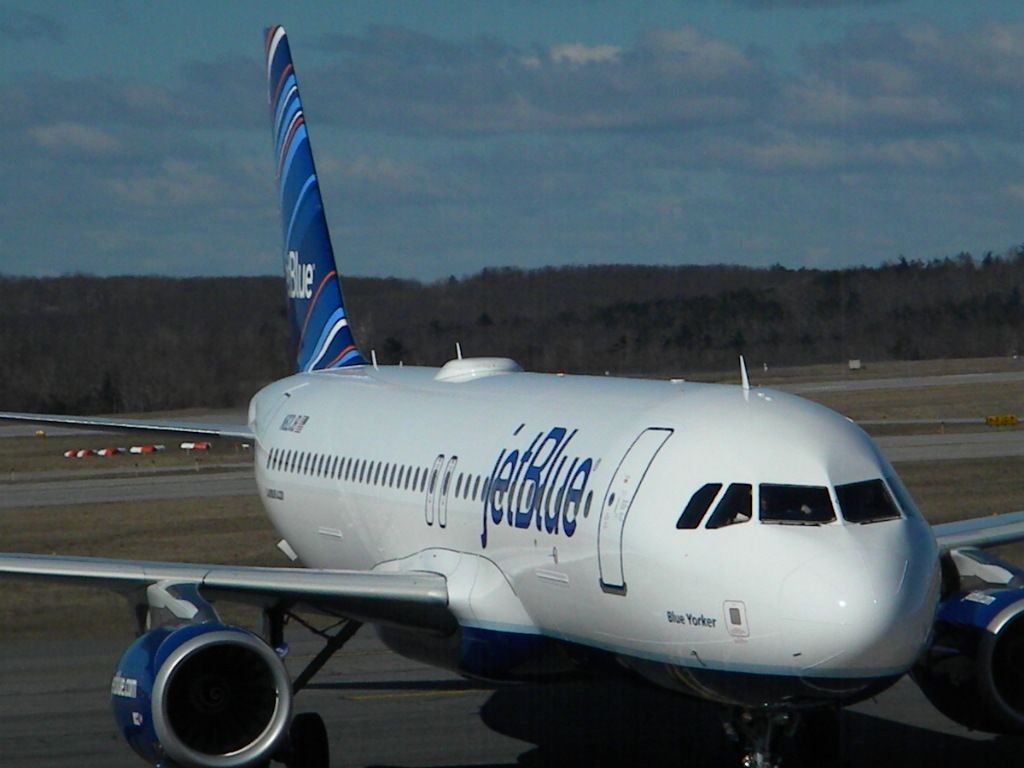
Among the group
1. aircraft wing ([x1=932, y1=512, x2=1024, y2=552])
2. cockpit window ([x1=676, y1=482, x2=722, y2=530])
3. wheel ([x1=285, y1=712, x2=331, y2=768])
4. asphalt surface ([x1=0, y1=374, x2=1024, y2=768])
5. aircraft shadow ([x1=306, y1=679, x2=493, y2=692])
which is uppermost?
cockpit window ([x1=676, y1=482, x2=722, y2=530])

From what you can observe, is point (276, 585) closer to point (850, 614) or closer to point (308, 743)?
point (308, 743)

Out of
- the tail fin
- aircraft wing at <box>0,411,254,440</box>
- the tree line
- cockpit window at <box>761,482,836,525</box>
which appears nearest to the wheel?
cockpit window at <box>761,482,836,525</box>

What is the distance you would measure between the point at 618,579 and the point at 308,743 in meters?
4.51

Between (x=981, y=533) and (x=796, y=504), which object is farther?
(x=981, y=533)

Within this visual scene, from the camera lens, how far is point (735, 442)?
1428 centimetres

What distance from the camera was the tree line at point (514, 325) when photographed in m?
75.0

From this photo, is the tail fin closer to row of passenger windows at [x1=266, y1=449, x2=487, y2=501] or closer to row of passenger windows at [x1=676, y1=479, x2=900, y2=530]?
row of passenger windows at [x1=266, y1=449, x2=487, y2=501]

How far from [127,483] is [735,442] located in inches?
1537

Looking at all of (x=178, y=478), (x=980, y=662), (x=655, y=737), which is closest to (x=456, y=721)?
(x=655, y=737)

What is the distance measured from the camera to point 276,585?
17000 mm

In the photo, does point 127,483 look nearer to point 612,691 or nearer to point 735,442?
point 612,691

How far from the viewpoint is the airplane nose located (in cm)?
1262

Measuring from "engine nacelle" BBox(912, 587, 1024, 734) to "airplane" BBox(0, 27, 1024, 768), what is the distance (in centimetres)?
2

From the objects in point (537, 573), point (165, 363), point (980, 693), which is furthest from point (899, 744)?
point (165, 363)
